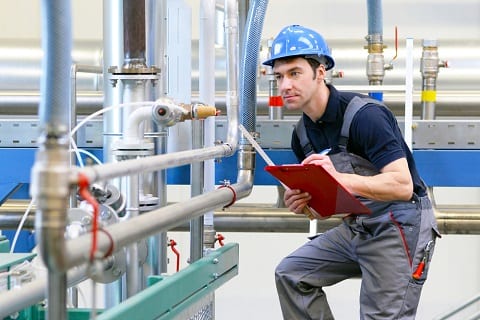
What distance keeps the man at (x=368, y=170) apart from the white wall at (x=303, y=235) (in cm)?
172

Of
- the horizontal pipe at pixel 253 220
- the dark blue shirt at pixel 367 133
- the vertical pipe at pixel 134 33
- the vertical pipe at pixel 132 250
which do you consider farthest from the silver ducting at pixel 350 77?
the vertical pipe at pixel 132 250

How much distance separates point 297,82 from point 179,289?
716 mm

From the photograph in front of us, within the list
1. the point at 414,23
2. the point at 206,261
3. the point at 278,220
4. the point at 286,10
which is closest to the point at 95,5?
the point at 286,10

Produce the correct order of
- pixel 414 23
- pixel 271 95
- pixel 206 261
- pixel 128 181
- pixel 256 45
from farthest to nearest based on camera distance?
pixel 414 23 → pixel 271 95 → pixel 256 45 → pixel 206 261 → pixel 128 181

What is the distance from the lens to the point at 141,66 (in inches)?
67.3

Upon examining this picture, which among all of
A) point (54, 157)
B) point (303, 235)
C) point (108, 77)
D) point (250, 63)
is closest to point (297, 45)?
point (250, 63)

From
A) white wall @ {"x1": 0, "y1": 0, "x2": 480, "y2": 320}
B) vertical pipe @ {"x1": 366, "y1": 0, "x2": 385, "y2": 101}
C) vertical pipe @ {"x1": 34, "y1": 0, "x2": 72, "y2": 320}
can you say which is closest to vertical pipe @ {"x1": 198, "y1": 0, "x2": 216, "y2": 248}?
vertical pipe @ {"x1": 366, "y1": 0, "x2": 385, "y2": 101}

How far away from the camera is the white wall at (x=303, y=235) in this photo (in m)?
3.77

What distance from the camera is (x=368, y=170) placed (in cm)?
204

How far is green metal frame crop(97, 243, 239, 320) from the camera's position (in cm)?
135

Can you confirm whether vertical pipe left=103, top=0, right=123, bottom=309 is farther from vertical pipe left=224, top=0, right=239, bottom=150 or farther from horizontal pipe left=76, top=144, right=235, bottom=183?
horizontal pipe left=76, top=144, right=235, bottom=183

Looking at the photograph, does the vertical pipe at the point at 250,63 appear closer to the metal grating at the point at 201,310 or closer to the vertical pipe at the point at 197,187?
the vertical pipe at the point at 197,187

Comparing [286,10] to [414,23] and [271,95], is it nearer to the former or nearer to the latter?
[414,23]

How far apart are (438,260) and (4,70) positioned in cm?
224
